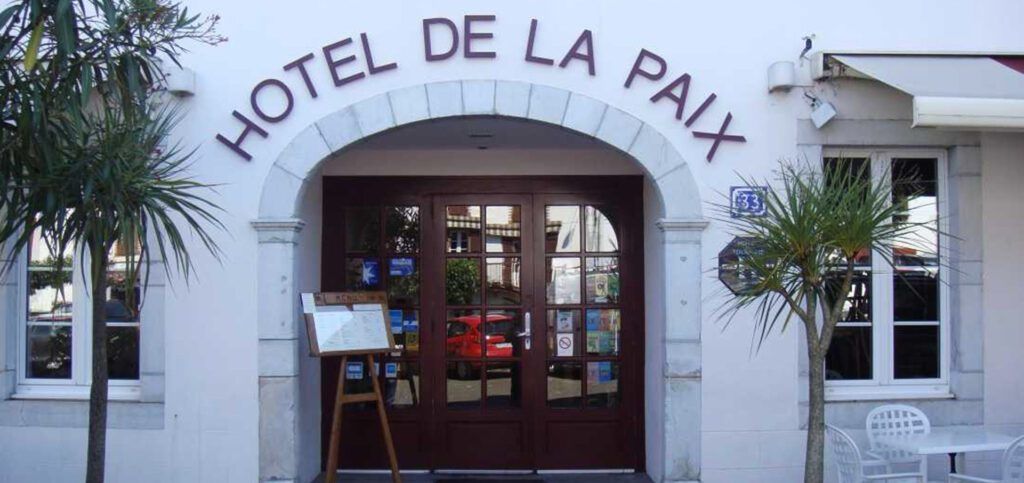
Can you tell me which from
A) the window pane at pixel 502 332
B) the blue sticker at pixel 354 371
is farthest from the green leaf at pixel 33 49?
the window pane at pixel 502 332

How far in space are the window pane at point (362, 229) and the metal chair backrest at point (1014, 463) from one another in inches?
179

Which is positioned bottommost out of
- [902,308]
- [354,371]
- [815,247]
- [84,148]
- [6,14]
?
[354,371]

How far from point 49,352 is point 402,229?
8.74 feet

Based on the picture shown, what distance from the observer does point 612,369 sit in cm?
726

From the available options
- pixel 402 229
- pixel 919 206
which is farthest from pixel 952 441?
pixel 402 229

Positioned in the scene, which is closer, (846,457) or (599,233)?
(846,457)

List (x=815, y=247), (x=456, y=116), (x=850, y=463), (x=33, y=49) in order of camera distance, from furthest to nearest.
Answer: (x=456, y=116), (x=850, y=463), (x=815, y=247), (x=33, y=49)

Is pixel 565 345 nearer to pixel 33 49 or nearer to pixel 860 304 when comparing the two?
pixel 860 304

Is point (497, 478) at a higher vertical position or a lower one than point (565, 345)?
lower

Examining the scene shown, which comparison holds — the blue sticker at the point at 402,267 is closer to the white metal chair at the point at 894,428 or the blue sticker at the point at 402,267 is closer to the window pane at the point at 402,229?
the window pane at the point at 402,229

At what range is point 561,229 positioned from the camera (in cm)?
732

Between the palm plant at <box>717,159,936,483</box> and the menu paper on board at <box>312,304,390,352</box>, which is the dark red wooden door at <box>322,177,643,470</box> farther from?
the palm plant at <box>717,159,936,483</box>

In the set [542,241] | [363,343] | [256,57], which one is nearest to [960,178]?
[542,241]

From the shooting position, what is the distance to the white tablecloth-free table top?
202 inches
